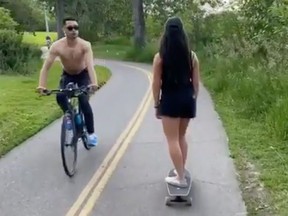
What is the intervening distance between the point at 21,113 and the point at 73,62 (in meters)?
4.94

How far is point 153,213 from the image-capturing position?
19.7 feet

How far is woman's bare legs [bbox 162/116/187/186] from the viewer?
6364 mm

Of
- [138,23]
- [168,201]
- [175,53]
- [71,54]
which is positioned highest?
[175,53]

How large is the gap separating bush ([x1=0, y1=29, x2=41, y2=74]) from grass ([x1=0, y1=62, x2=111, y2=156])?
5.72 m

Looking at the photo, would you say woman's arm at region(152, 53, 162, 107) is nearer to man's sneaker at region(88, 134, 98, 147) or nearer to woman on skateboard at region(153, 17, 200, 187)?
woman on skateboard at region(153, 17, 200, 187)

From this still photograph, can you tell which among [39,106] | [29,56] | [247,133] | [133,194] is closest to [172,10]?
[29,56]

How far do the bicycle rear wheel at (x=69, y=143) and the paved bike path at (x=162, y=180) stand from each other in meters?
0.57

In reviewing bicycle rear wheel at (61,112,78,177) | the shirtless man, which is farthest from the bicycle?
the shirtless man

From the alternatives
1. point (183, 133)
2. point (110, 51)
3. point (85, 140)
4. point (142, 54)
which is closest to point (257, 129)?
point (85, 140)

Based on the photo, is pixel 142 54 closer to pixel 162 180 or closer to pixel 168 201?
pixel 162 180

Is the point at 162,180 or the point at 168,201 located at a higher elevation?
the point at 168,201

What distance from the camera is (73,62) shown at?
8422mm

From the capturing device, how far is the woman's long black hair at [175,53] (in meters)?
6.05

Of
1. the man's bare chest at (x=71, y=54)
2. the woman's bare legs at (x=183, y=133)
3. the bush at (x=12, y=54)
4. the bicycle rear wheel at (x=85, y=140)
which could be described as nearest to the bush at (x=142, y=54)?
the bush at (x=12, y=54)
